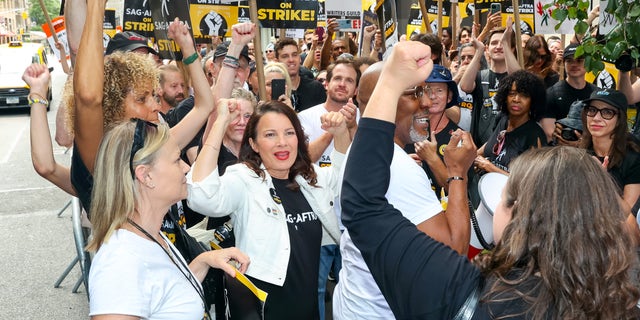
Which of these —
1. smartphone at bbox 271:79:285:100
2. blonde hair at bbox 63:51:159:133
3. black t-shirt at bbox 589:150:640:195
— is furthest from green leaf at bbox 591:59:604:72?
blonde hair at bbox 63:51:159:133

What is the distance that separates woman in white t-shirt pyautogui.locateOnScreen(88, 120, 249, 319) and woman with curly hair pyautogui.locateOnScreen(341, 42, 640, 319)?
2.58 feet

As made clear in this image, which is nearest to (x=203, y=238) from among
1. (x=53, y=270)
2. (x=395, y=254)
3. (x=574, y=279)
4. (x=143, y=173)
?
(x=143, y=173)

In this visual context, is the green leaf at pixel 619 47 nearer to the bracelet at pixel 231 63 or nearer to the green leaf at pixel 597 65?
the green leaf at pixel 597 65

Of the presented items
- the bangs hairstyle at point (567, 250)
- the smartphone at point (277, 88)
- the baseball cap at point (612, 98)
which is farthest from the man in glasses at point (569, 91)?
the bangs hairstyle at point (567, 250)

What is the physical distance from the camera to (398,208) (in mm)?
2480

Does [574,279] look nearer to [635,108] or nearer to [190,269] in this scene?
[190,269]

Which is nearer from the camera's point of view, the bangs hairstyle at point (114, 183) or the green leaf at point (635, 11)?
the bangs hairstyle at point (114, 183)

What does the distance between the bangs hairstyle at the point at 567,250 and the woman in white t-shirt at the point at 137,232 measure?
1.12 meters

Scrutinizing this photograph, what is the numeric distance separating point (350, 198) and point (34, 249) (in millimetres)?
6752

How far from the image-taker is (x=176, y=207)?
13.9 ft

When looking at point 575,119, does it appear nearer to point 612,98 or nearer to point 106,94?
point 612,98

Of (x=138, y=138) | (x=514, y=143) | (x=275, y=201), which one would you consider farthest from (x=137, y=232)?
(x=514, y=143)

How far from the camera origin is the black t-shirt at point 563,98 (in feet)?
20.9

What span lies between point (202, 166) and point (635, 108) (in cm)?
461
